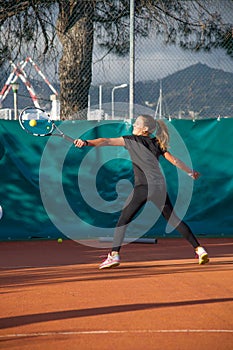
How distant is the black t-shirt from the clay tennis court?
3.43 ft

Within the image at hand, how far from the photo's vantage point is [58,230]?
11.8 metres

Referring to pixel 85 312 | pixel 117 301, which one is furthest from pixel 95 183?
pixel 85 312

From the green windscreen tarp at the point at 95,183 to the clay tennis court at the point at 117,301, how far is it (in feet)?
3.70

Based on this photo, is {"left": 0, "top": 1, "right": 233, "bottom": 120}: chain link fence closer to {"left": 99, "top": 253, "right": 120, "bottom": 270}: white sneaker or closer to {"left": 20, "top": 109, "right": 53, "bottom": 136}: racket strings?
{"left": 20, "top": 109, "right": 53, "bottom": 136}: racket strings

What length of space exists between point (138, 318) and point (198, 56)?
6.64m

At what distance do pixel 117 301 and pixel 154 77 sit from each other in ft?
18.4

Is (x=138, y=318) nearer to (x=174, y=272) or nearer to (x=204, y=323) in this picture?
(x=204, y=323)

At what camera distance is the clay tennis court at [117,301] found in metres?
5.41

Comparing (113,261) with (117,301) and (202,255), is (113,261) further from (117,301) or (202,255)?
(117,301)

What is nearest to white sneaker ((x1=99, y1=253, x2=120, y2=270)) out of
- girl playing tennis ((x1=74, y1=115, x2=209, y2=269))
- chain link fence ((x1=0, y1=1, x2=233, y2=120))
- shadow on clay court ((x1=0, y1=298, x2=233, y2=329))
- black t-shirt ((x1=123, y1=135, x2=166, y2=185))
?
girl playing tennis ((x1=74, y1=115, x2=209, y2=269))

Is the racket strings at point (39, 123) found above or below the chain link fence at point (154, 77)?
below

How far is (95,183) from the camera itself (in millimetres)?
11852

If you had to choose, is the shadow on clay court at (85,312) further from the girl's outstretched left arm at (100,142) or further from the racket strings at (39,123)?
the racket strings at (39,123)

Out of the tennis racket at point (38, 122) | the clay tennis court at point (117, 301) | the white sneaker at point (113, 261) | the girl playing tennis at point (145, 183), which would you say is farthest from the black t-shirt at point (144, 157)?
the tennis racket at point (38, 122)
